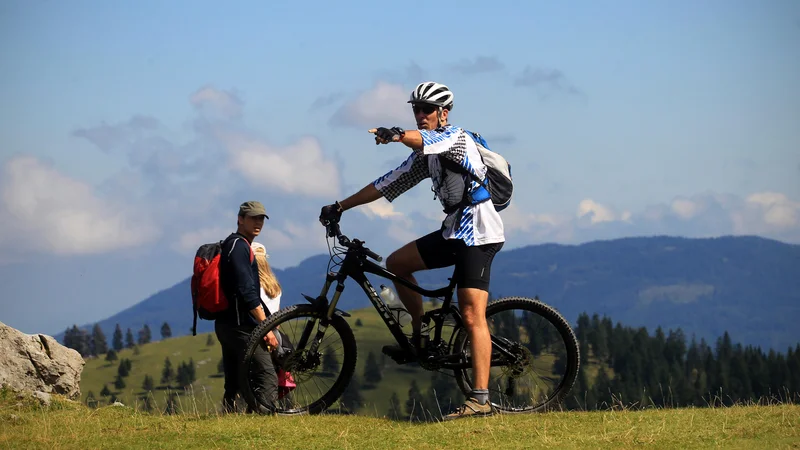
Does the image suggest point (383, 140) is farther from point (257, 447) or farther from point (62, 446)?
point (62, 446)

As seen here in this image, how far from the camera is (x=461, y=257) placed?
9625mm

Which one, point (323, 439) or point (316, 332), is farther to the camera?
point (316, 332)

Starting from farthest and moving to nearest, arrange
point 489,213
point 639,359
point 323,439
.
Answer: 1. point 639,359
2. point 489,213
3. point 323,439

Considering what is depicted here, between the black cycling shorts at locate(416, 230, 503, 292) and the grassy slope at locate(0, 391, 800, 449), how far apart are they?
148 centimetres

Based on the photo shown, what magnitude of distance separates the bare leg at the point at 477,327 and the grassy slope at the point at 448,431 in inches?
20.7

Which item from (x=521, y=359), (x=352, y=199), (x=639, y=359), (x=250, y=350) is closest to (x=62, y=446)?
(x=250, y=350)

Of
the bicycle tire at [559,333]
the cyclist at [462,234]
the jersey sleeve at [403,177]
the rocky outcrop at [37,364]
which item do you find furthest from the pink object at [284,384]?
the rocky outcrop at [37,364]

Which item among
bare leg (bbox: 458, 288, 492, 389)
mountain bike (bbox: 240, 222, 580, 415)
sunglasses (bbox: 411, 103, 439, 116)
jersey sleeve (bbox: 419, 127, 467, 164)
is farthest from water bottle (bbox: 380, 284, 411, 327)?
sunglasses (bbox: 411, 103, 439, 116)

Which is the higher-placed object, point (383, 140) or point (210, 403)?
point (383, 140)

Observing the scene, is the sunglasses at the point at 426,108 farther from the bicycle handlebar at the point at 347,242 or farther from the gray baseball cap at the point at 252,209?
the gray baseball cap at the point at 252,209

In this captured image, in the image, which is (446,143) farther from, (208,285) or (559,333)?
(208,285)

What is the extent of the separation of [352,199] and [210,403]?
377 cm

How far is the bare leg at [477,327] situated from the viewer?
9578 millimetres

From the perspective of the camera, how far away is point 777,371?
17125 centimetres
